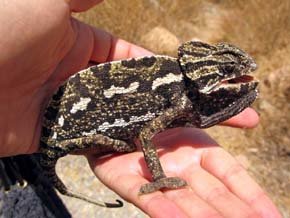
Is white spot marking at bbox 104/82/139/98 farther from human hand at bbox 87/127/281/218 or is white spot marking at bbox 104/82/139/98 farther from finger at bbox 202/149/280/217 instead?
finger at bbox 202/149/280/217

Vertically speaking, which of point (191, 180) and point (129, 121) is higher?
point (129, 121)

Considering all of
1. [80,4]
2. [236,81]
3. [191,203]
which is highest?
[80,4]

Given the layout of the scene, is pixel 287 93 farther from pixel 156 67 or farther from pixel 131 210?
pixel 156 67

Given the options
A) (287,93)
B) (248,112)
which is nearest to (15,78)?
(248,112)

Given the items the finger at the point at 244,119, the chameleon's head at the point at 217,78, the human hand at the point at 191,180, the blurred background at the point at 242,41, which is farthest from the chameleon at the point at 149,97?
the blurred background at the point at 242,41

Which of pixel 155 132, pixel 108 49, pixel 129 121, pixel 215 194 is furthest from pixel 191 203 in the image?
pixel 108 49

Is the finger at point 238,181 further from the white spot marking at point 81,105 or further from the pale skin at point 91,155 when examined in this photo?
the white spot marking at point 81,105

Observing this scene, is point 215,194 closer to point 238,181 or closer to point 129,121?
point 238,181
